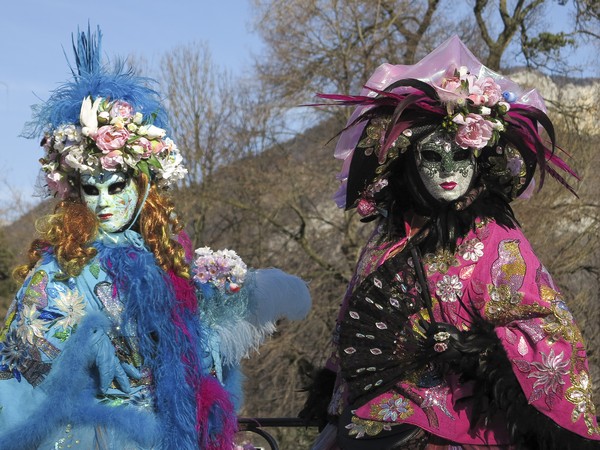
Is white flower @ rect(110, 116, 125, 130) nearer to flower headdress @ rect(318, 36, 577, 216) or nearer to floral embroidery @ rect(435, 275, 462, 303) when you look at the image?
flower headdress @ rect(318, 36, 577, 216)

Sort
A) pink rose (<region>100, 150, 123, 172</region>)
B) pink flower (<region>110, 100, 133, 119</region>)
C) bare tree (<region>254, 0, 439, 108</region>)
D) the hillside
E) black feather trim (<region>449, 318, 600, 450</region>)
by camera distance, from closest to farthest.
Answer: black feather trim (<region>449, 318, 600, 450</region>), pink rose (<region>100, 150, 123, 172</region>), pink flower (<region>110, 100, 133, 119</region>), the hillside, bare tree (<region>254, 0, 439, 108</region>)

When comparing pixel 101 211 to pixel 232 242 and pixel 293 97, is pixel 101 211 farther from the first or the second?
pixel 232 242

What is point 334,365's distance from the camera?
3.62 m

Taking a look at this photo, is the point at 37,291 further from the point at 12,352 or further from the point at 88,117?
the point at 88,117

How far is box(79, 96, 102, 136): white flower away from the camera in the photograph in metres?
3.33

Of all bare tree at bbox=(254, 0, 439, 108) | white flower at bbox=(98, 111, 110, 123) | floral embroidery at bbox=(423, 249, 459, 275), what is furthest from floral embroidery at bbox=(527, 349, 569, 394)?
bare tree at bbox=(254, 0, 439, 108)

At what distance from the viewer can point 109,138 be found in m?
3.32

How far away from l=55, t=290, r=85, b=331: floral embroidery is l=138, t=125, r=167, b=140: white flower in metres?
0.67

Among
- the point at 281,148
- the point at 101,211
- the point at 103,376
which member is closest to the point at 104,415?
the point at 103,376

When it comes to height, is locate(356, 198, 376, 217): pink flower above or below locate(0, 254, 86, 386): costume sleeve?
above

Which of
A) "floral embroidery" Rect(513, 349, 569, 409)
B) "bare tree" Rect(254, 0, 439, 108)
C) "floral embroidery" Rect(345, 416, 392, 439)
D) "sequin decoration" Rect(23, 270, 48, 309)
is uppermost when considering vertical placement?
"bare tree" Rect(254, 0, 439, 108)

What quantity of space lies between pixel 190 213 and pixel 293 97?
3.17 meters

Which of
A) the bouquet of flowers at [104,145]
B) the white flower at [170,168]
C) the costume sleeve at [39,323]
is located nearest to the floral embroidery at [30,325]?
the costume sleeve at [39,323]

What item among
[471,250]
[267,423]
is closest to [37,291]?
[267,423]
